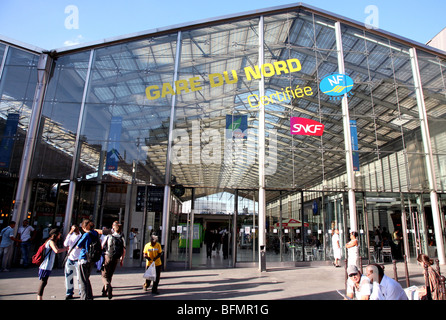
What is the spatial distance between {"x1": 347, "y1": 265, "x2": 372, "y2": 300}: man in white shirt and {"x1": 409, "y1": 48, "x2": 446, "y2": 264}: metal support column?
1120cm

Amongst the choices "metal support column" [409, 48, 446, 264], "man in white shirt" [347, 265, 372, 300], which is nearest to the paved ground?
"man in white shirt" [347, 265, 372, 300]

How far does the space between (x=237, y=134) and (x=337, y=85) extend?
17.7 ft

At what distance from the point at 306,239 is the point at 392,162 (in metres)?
5.23

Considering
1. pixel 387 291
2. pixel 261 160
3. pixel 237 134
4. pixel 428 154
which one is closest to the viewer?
pixel 387 291

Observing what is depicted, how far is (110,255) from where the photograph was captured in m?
6.62

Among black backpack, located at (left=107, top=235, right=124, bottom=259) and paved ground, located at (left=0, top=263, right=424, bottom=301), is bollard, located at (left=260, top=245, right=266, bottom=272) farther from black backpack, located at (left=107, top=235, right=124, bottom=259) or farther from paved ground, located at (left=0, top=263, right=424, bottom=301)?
black backpack, located at (left=107, top=235, right=124, bottom=259)

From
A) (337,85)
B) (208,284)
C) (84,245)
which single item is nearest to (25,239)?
(84,245)

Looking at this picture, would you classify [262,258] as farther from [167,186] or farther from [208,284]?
[167,186]

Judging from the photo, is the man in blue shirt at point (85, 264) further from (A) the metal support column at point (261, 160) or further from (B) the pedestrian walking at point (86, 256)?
(A) the metal support column at point (261, 160)

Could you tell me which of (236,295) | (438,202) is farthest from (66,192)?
(438,202)

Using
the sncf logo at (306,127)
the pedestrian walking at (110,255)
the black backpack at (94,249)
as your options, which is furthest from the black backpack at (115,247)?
the sncf logo at (306,127)

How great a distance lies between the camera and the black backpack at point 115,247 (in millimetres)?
6648

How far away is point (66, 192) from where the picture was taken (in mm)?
12031

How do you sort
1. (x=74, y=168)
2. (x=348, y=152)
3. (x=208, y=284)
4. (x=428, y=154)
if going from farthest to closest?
(x=428, y=154) < (x=348, y=152) < (x=74, y=168) < (x=208, y=284)
